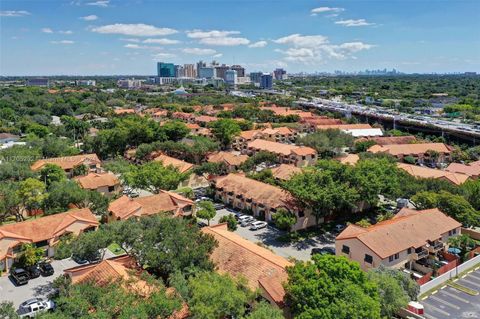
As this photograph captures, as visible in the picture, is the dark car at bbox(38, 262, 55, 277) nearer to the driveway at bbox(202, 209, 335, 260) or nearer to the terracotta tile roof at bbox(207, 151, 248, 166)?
the driveway at bbox(202, 209, 335, 260)

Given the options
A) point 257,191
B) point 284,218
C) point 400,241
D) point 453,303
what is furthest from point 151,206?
point 453,303

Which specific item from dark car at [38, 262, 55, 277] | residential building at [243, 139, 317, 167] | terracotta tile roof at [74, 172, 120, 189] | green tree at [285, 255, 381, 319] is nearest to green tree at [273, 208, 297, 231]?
green tree at [285, 255, 381, 319]

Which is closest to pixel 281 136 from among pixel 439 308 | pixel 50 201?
pixel 50 201

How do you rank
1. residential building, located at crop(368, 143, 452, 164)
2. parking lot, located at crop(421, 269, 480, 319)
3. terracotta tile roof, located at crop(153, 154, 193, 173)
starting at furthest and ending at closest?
1. residential building, located at crop(368, 143, 452, 164)
2. terracotta tile roof, located at crop(153, 154, 193, 173)
3. parking lot, located at crop(421, 269, 480, 319)

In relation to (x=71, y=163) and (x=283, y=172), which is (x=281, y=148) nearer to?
(x=283, y=172)

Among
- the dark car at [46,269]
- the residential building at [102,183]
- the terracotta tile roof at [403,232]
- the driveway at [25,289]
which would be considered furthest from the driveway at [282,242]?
the residential building at [102,183]

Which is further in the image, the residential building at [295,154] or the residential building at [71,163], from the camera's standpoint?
the residential building at [295,154]

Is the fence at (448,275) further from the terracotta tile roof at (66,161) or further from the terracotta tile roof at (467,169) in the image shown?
the terracotta tile roof at (66,161)
